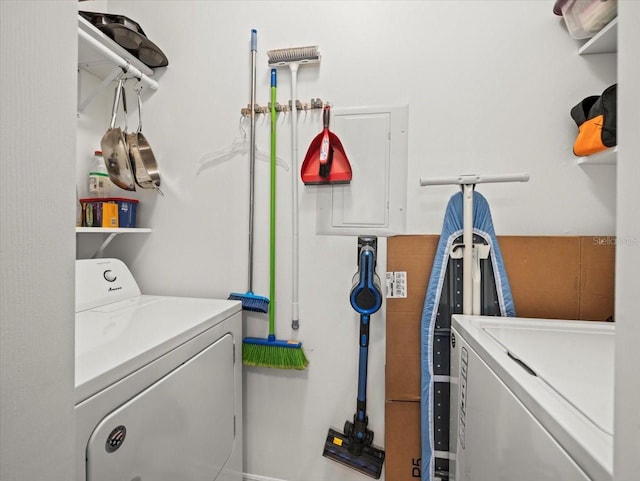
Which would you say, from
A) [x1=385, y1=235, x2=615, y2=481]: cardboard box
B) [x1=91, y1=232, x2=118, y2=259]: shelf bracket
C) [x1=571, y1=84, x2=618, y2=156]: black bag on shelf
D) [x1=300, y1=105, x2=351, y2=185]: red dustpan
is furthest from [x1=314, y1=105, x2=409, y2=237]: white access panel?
[x1=91, y1=232, x2=118, y2=259]: shelf bracket

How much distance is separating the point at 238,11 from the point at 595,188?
1833 millimetres

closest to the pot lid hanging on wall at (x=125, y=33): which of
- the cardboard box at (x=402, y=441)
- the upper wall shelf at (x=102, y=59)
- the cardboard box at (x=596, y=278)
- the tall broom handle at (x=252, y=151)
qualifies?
the upper wall shelf at (x=102, y=59)

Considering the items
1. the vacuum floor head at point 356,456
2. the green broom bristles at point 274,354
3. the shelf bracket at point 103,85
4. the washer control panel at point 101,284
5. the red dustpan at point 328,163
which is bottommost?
the vacuum floor head at point 356,456

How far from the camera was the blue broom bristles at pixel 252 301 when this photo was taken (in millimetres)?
1416

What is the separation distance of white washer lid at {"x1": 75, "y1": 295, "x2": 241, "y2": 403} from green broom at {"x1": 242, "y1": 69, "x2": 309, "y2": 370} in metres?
0.20

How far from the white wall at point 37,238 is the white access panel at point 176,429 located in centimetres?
35

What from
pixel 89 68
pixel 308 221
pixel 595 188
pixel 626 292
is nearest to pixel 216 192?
pixel 308 221

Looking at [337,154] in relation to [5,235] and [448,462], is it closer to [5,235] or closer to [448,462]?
[5,235]

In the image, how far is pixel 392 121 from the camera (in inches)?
47.9

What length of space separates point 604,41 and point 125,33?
1953 millimetres

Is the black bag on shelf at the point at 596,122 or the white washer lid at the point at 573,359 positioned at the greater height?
the black bag on shelf at the point at 596,122

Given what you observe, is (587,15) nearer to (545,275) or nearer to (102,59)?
(545,275)

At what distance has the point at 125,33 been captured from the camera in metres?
1.26

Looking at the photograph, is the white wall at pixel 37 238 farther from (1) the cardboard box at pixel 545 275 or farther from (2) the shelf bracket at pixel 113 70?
(1) the cardboard box at pixel 545 275
